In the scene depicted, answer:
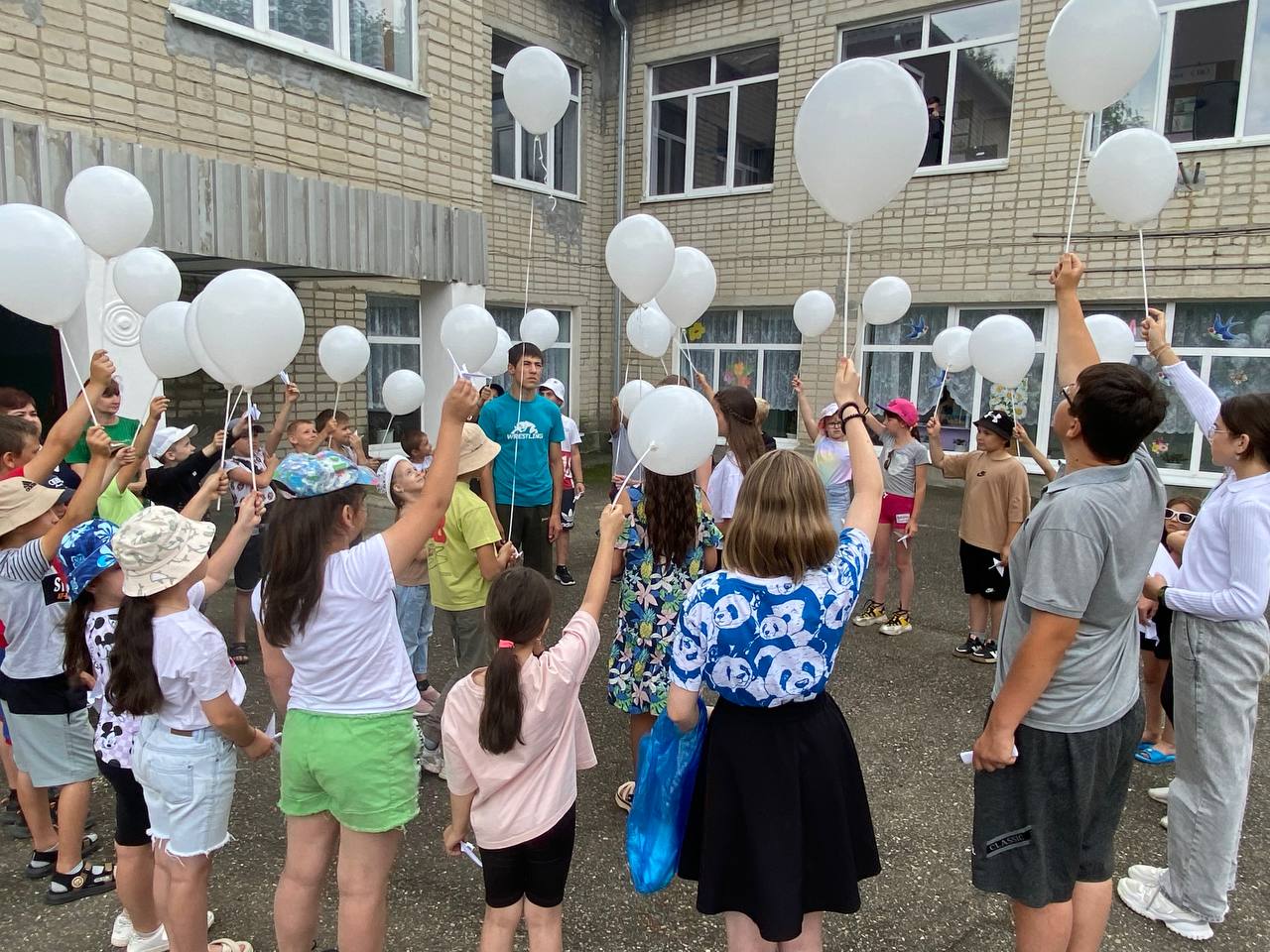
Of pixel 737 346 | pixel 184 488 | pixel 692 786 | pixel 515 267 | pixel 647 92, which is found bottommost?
pixel 692 786

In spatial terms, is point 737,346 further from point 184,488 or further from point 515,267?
point 184,488

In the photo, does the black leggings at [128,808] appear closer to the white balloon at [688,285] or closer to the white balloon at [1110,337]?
the white balloon at [688,285]

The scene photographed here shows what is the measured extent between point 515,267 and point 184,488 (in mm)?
8739

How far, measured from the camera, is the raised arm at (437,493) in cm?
205

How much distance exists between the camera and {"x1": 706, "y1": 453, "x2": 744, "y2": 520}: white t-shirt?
160 inches

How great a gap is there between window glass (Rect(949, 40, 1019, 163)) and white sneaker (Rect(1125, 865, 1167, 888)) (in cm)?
951

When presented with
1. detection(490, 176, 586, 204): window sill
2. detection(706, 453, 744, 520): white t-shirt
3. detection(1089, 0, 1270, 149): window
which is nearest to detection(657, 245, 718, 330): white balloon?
detection(706, 453, 744, 520): white t-shirt

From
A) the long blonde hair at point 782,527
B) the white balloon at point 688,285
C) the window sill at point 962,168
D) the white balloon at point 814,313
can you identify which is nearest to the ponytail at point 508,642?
the long blonde hair at point 782,527

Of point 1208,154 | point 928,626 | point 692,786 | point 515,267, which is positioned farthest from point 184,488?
point 1208,154

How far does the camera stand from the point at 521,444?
5035 mm

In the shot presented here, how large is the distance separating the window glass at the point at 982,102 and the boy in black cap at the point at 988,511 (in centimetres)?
716

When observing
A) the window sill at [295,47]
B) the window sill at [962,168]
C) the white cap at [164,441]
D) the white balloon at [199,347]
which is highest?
the window sill at [962,168]

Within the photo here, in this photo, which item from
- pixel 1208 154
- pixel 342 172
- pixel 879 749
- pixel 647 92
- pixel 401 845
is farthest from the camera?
pixel 647 92

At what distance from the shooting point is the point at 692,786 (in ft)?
6.72
